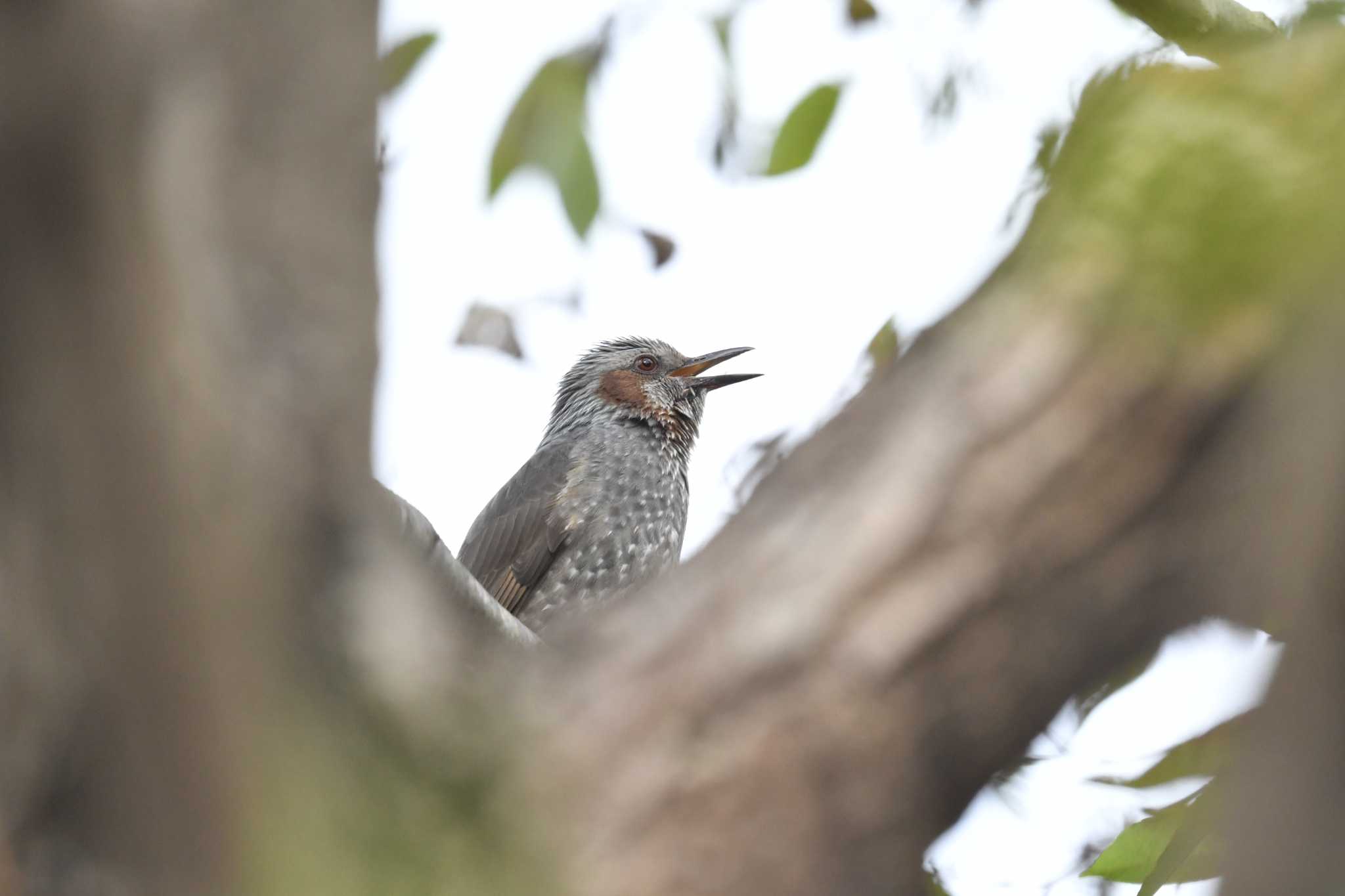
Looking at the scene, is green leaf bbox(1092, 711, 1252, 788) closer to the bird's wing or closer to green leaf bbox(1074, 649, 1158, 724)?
green leaf bbox(1074, 649, 1158, 724)

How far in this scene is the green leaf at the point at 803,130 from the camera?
294cm

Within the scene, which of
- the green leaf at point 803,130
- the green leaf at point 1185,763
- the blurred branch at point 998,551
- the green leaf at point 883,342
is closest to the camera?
the blurred branch at point 998,551

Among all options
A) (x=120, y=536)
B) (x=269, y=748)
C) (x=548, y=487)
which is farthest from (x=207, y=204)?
(x=548, y=487)

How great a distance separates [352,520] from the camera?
109 centimetres

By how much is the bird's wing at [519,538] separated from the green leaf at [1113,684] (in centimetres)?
390

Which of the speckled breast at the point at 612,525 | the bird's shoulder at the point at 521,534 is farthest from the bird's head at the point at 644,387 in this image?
the bird's shoulder at the point at 521,534

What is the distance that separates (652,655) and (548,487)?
14.9 feet

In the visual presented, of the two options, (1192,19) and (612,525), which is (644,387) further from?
(1192,19)

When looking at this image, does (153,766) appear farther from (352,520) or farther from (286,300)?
(286,300)

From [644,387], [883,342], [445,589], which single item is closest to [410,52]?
[883,342]

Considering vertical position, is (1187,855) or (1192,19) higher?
(1192,19)

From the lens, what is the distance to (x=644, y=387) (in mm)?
6480

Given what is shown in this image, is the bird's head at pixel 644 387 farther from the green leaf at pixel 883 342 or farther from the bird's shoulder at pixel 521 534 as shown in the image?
the green leaf at pixel 883 342

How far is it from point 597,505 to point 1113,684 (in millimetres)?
4289
